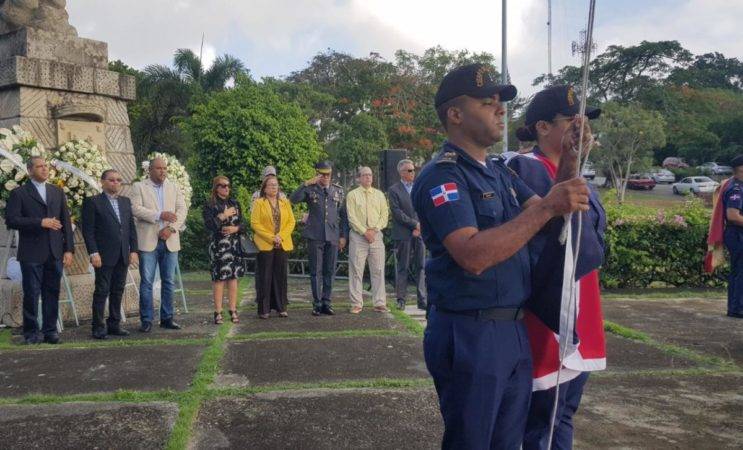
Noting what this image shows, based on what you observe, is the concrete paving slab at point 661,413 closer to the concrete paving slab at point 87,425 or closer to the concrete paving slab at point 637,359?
the concrete paving slab at point 637,359

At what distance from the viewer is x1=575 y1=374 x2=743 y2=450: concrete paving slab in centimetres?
381

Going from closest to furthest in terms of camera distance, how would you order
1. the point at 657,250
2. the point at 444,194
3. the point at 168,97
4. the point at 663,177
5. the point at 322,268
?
the point at 444,194, the point at 322,268, the point at 657,250, the point at 168,97, the point at 663,177

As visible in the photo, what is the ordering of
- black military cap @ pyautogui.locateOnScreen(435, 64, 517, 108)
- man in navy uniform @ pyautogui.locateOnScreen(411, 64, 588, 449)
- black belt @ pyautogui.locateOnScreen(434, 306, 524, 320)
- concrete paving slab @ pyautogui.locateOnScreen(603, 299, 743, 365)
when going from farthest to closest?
1. concrete paving slab @ pyautogui.locateOnScreen(603, 299, 743, 365)
2. black military cap @ pyautogui.locateOnScreen(435, 64, 517, 108)
3. black belt @ pyautogui.locateOnScreen(434, 306, 524, 320)
4. man in navy uniform @ pyautogui.locateOnScreen(411, 64, 588, 449)

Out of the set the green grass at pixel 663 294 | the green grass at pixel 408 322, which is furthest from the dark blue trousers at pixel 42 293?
the green grass at pixel 663 294

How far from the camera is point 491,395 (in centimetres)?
220

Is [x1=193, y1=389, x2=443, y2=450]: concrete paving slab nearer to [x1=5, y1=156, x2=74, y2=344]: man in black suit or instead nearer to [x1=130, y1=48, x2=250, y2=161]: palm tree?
[x1=5, y1=156, x2=74, y2=344]: man in black suit

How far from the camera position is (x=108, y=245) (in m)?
6.96

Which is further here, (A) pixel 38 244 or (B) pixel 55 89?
(B) pixel 55 89

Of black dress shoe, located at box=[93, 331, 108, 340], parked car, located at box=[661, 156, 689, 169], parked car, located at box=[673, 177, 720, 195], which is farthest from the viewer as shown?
parked car, located at box=[661, 156, 689, 169]

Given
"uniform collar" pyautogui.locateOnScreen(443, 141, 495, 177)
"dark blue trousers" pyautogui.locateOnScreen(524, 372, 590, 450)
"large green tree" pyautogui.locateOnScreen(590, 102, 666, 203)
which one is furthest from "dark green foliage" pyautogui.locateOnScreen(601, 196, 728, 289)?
"large green tree" pyautogui.locateOnScreen(590, 102, 666, 203)

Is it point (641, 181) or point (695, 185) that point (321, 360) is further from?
point (641, 181)

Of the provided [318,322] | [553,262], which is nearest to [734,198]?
[318,322]

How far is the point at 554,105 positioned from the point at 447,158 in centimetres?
80

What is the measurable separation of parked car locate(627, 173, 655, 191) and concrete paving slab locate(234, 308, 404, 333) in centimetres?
4377
